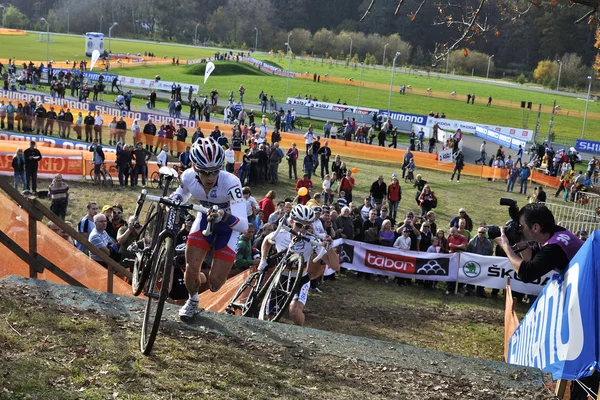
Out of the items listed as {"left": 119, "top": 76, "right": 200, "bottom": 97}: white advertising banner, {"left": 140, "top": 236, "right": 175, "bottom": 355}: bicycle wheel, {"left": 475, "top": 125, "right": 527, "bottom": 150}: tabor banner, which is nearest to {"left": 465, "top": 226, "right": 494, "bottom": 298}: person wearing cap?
{"left": 140, "top": 236, "right": 175, "bottom": 355}: bicycle wheel

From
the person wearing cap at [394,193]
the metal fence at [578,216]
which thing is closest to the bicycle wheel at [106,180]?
the person wearing cap at [394,193]

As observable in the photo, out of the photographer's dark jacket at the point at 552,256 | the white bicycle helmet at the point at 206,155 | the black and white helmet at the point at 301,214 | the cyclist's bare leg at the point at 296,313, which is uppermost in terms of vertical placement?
the white bicycle helmet at the point at 206,155

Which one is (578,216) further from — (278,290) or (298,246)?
(278,290)

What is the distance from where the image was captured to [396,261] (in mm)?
17641


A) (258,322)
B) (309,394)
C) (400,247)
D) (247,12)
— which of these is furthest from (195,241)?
(247,12)

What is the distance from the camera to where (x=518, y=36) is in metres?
116

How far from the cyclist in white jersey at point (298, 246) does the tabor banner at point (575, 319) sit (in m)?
3.65

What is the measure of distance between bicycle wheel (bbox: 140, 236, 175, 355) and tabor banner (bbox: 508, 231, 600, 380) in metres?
3.71

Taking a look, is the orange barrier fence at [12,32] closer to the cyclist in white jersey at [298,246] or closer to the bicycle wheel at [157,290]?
the cyclist in white jersey at [298,246]

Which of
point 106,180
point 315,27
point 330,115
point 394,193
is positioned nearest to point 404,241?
point 394,193

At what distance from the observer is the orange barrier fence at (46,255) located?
364 inches

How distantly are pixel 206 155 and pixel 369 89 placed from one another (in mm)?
90963

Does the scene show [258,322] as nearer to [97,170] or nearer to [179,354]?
[179,354]

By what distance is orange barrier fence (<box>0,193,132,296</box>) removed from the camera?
924 centimetres
